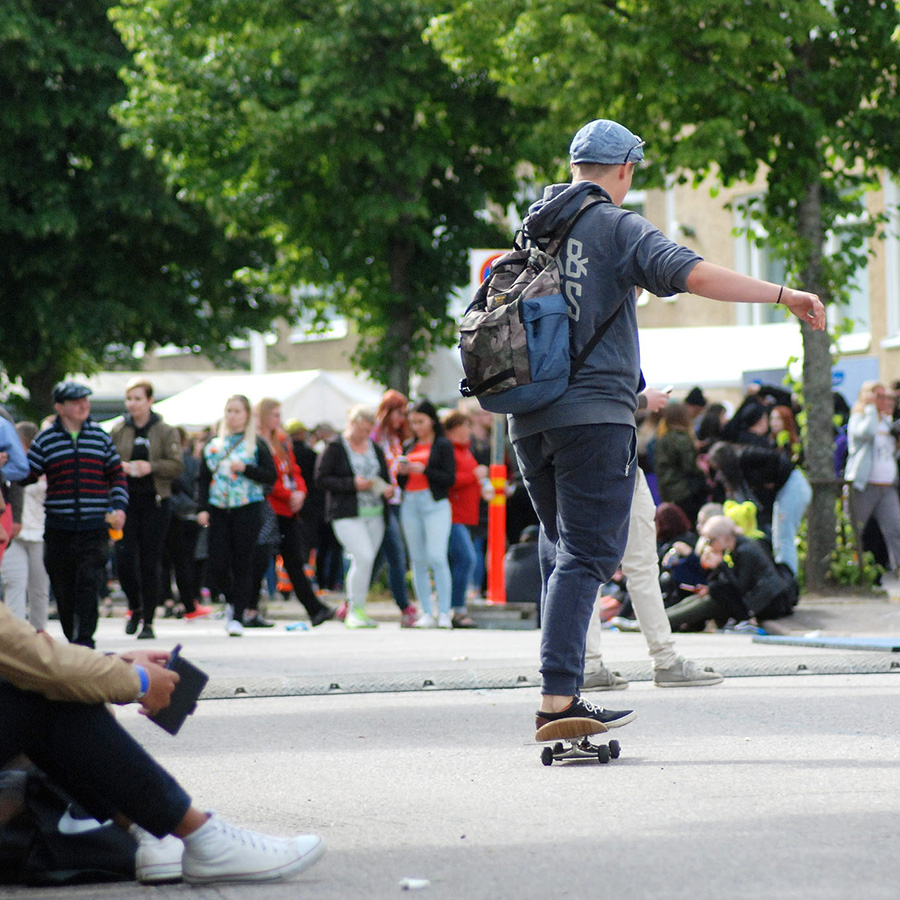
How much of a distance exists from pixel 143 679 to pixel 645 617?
4.06m

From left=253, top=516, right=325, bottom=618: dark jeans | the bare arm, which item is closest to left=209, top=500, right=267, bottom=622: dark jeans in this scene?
left=253, top=516, right=325, bottom=618: dark jeans

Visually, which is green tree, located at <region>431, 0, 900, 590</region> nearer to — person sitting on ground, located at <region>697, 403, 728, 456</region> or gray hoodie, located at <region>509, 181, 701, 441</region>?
person sitting on ground, located at <region>697, 403, 728, 456</region>

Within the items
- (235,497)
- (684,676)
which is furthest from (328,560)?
(684,676)

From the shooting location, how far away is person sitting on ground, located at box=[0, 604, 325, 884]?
12.8 feet

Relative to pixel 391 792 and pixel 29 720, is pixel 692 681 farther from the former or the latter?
pixel 29 720

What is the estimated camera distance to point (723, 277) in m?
5.54

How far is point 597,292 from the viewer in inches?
231

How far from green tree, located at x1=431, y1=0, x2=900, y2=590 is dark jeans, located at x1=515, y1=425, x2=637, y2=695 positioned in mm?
9297

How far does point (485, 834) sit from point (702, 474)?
10.4 metres

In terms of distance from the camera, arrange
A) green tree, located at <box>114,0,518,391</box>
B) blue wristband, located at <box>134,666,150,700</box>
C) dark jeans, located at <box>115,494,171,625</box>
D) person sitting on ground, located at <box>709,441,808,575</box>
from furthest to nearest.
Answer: green tree, located at <box>114,0,518,391</box>, person sitting on ground, located at <box>709,441,808,575</box>, dark jeans, located at <box>115,494,171,625</box>, blue wristband, located at <box>134,666,150,700</box>

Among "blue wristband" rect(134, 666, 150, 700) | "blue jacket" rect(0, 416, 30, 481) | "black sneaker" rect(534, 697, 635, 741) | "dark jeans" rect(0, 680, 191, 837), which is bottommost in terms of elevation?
"black sneaker" rect(534, 697, 635, 741)

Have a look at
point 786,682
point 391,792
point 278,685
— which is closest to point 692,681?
point 786,682

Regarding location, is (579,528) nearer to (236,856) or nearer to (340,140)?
(236,856)

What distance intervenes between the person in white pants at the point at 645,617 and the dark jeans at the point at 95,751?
12.8ft
